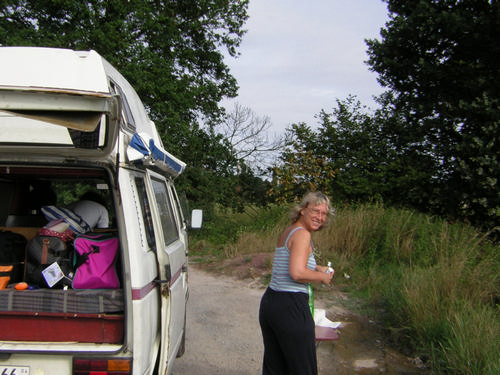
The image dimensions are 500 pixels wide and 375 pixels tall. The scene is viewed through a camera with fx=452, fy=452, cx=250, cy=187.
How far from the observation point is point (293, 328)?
2.94m

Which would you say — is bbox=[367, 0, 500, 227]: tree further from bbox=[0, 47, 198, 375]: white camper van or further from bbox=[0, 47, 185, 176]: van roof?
bbox=[0, 47, 185, 176]: van roof

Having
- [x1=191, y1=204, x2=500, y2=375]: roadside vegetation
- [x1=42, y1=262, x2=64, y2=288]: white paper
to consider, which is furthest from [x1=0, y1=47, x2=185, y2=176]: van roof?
[x1=191, y1=204, x2=500, y2=375]: roadside vegetation

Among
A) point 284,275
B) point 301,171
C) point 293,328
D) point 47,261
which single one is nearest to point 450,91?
point 301,171

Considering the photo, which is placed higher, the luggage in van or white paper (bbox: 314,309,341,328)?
the luggage in van

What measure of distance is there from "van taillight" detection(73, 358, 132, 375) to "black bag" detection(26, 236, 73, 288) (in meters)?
0.75

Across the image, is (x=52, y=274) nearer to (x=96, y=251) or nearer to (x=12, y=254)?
(x=96, y=251)

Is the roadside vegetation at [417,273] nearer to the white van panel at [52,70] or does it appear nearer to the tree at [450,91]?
the tree at [450,91]

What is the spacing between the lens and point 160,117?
50.7 ft

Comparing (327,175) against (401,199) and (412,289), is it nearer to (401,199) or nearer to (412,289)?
(401,199)

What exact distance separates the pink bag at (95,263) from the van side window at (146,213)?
25 cm

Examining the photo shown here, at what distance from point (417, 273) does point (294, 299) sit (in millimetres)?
3865

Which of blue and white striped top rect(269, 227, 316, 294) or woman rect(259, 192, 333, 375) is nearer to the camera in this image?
woman rect(259, 192, 333, 375)

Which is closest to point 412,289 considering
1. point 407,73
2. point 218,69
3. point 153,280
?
point 153,280

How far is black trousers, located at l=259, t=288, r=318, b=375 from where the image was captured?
9.64ft
